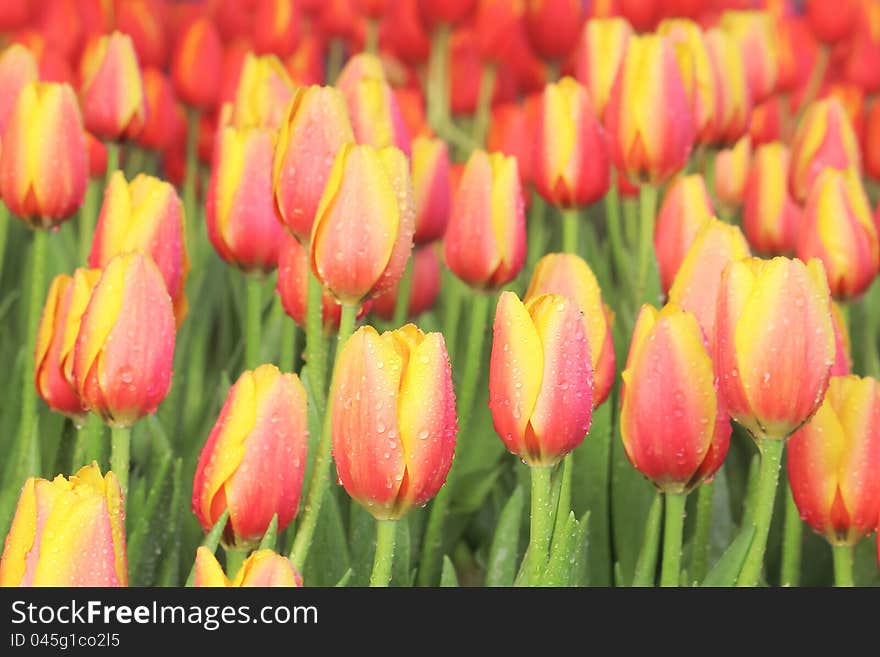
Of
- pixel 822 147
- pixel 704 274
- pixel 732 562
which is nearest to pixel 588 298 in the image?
pixel 704 274

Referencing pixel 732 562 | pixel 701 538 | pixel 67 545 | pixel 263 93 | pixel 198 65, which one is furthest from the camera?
pixel 198 65

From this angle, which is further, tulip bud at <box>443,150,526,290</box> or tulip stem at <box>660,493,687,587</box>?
tulip bud at <box>443,150,526,290</box>

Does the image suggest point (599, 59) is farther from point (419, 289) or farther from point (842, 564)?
point (842, 564)

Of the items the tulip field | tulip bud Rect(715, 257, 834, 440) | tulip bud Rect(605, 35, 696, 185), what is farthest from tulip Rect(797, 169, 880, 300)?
A: tulip bud Rect(715, 257, 834, 440)

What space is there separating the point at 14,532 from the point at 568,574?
331mm

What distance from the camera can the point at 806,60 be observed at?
1.99 metres

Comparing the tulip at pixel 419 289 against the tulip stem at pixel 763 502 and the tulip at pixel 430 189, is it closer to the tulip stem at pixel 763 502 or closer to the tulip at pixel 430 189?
the tulip at pixel 430 189

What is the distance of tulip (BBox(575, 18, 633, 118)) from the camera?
134 cm

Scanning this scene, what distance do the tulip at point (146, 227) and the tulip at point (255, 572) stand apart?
32 cm

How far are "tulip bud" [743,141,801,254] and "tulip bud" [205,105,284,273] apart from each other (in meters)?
0.53

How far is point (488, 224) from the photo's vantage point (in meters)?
1.07

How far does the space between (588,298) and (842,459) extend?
185 mm

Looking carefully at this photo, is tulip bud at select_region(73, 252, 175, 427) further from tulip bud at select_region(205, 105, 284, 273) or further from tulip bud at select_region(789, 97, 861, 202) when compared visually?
tulip bud at select_region(789, 97, 861, 202)
